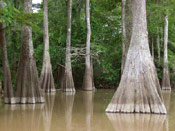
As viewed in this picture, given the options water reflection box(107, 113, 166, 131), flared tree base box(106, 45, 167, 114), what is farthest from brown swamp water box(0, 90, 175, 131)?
flared tree base box(106, 45, 167, 114)

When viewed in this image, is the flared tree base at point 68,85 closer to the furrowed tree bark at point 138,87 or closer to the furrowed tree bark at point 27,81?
the furrowed tree bark at point 27,81

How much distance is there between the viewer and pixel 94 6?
26344 mm

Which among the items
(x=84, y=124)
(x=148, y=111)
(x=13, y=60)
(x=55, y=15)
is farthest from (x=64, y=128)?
(x=55, y=15)

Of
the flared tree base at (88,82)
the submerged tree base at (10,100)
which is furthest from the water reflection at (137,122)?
the flared tree base at (88,82)

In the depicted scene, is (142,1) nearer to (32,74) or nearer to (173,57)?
(32,74)

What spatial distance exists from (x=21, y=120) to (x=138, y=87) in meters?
3.55

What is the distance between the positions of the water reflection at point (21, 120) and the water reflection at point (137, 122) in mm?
1993

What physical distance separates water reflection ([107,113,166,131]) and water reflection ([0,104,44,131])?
1.99 meters

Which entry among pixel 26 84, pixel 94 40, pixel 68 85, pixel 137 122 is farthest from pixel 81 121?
pixel 94 40

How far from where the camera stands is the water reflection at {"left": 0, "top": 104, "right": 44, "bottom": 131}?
7.82 meters

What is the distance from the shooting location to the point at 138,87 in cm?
994

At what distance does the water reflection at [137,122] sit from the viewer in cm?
782

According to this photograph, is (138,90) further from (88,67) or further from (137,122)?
(88,67)

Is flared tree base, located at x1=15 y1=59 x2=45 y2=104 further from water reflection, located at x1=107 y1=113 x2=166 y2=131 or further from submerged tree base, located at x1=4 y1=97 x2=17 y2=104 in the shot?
water reflection, located at x1=107 y1=113 x2=166 y2=131
